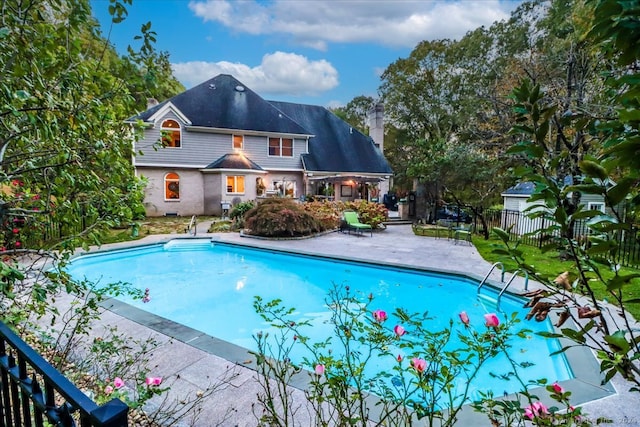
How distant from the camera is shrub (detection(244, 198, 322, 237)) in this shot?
13773 mm

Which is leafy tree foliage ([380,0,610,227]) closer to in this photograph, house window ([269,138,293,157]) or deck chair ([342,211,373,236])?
deck chair ([342,211,373,236])

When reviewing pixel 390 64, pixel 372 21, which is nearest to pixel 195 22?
pixel 372 21

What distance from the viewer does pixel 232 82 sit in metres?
22.6

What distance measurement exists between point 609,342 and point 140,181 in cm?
346

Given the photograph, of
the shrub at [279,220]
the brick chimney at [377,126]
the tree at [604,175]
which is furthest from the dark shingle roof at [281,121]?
the tree at [604,175]

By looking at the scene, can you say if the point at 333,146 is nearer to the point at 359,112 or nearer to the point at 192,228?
the point at 192,228

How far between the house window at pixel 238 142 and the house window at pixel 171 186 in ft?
13.1

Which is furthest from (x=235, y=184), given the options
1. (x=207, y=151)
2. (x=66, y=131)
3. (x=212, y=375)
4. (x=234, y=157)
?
(x=66, y=131)

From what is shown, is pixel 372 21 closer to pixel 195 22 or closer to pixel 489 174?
pixel 489 174

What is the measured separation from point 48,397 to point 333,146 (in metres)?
24.1

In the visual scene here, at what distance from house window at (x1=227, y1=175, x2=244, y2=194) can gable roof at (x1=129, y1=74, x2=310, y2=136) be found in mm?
3229

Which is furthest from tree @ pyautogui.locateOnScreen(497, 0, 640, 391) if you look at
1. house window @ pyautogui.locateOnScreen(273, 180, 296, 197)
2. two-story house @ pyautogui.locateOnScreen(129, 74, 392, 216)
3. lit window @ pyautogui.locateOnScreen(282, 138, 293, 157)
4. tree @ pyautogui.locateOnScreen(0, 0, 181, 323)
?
lit window @ pyautogui.locateOnScreen(282, 138, 293, 157)

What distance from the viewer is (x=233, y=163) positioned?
1942cm

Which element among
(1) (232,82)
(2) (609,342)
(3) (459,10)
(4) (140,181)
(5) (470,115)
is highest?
(3) (459,10)
